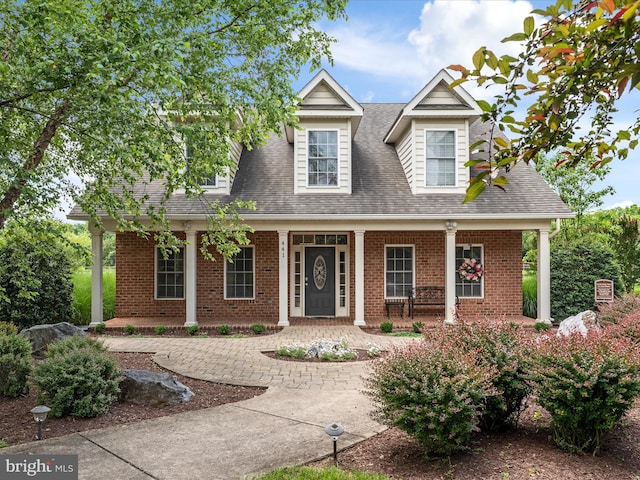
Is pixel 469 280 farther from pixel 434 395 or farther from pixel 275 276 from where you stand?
pixel 434 395

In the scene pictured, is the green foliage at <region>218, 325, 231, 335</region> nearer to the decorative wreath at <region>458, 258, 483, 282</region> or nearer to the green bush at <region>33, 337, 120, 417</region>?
the green bush at <region>33, 337, 120, 417</region>

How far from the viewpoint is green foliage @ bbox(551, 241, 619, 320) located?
13.2 metres

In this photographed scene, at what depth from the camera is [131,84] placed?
22.7ft

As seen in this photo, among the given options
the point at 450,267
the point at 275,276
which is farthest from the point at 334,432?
the point at 275,276

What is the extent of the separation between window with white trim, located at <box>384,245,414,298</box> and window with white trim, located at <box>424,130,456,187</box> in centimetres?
217

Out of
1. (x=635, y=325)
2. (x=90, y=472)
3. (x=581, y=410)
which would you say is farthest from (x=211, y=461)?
(x=635, y=325)

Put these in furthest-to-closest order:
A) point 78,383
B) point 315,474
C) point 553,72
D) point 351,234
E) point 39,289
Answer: point 351,234 < point 39,289 < point 78,383 < point 315,474 < point 553,72

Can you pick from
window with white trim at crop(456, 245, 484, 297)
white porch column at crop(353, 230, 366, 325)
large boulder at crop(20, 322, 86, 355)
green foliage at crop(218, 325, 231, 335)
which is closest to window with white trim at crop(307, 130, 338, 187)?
white porch column at crop(353, 230, 366, 325)

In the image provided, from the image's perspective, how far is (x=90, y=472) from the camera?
4.05m

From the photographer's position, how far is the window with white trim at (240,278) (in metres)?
13.8

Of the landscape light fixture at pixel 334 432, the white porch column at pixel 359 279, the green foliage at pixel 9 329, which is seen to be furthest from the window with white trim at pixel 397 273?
the landscape light fixture at pixel 334 432

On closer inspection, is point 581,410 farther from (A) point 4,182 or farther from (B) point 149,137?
(A) point 4,182

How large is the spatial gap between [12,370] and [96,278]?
606 centimetres

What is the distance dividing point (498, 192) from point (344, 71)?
18.7 ft
